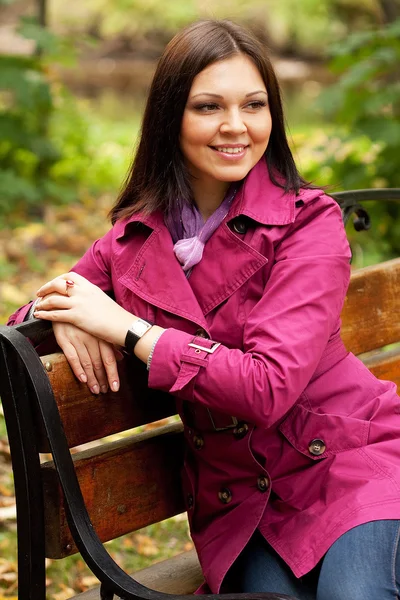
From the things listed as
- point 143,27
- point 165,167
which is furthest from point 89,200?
point 143,27

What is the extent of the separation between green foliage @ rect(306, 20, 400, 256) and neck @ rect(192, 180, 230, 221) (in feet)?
12.2

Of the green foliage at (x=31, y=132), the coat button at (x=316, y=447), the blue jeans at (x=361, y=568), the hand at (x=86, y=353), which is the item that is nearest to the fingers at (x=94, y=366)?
the hand at (x=86, y=353)

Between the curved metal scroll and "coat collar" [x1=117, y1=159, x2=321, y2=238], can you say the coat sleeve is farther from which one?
the curved metal scroll

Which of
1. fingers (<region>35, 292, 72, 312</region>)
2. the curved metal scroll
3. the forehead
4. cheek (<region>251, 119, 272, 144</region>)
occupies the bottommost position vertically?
the curved metal scroll

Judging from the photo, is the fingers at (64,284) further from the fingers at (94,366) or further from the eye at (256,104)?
the eye at (256,104)

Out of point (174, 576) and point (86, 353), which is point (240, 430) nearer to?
point (86, 353)

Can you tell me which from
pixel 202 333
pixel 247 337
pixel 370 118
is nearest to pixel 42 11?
pixel 370 118

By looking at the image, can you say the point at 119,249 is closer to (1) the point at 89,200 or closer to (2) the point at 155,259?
(2) the point at 155,259

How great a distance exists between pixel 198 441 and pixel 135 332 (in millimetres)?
336

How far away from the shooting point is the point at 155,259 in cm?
227

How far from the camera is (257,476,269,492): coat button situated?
2.16m

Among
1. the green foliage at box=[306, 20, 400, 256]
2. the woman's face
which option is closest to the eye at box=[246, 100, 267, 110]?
the woman's face

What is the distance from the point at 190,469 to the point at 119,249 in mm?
571

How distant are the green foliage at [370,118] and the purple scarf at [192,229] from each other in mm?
3793
